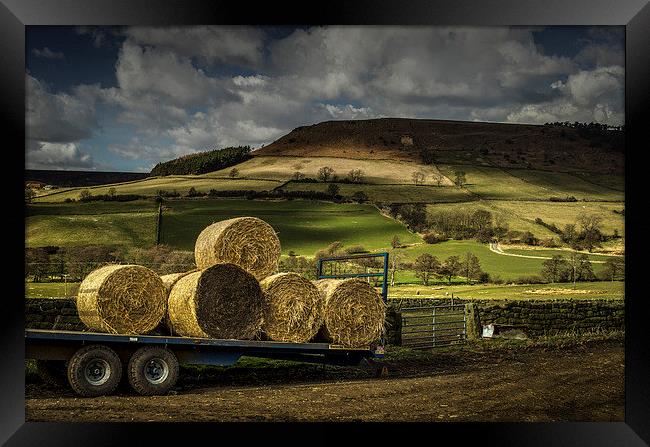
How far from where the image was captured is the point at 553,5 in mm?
9156

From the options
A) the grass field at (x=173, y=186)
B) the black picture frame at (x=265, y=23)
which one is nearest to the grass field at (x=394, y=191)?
the grass field at (x=173, y=186)

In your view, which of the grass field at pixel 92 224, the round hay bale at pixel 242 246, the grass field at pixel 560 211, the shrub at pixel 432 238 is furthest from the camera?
the shrub at pixel 432 238

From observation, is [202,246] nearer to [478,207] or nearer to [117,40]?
[117,40]

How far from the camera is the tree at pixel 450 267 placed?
1125 inches

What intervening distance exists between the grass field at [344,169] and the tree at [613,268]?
6.52 m

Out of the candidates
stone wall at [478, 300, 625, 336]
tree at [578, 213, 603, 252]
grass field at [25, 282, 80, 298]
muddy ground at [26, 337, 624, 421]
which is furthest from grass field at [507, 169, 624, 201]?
grass field at [25, 282, 80, 298]

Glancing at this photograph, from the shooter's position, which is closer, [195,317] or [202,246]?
[195,317]

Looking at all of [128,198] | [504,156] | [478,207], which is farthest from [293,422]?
[504,156]

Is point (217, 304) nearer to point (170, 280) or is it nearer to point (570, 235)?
point (170, 280)

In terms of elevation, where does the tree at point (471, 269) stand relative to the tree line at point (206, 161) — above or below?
below

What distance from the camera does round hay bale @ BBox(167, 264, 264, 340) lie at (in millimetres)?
10812

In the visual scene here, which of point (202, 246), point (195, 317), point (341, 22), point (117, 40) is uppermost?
point (117, 40)

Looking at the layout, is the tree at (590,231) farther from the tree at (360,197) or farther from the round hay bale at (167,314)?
the round hay bale at (167,314)

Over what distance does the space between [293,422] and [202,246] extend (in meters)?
3.21
